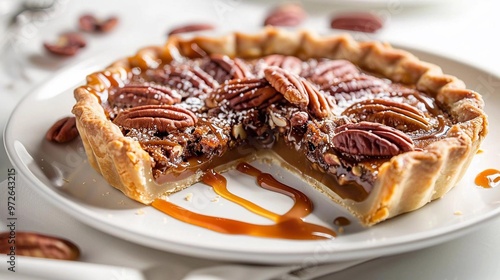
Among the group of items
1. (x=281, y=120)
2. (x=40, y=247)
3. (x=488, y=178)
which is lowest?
(x=488, y=178)

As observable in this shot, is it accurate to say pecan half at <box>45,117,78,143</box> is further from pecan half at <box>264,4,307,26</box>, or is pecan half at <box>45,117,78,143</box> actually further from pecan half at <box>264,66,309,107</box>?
pecan half at <box>264,4,307,26</box>

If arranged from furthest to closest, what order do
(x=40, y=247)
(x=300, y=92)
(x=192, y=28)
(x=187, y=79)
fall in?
(x=192, y=28), (x=187, y=79), (x=300, y=92), (x=40, y=247)

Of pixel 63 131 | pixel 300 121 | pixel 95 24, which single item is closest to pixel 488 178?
pixel 300 121

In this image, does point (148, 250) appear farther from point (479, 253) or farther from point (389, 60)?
point (389, 60)

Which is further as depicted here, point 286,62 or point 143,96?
point 286,62

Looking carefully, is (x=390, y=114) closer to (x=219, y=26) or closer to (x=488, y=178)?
(x=488, y=178)

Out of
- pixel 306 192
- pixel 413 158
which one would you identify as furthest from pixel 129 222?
pixel 413 158

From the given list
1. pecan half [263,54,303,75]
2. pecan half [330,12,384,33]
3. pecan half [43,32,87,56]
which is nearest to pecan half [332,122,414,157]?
pecan half [263,54,303,75]
